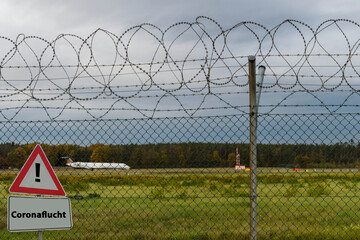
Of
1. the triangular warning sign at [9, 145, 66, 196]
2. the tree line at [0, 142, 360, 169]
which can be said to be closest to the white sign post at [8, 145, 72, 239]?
the triangular warning sign at [9, 145, 66, 196]

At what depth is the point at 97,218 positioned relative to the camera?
34.9 ft

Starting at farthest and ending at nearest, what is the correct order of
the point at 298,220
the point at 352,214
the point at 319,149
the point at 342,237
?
1. the point at 352,214
2. the point at 298,220
3. the point at 342,237
4. the point at 319,149

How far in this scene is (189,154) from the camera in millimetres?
6000

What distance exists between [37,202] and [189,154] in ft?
6.72

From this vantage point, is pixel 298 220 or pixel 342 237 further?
pixel 298 220

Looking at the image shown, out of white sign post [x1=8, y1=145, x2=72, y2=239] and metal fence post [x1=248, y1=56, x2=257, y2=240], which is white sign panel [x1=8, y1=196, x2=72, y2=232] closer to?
white sign post [x1=8, y1=145, x2=72, y2=239]

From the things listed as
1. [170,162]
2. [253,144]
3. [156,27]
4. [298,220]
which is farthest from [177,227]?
[156,27]

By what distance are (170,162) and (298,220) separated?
5.50 m

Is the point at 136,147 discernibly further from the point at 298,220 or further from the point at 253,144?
the point at 298,220

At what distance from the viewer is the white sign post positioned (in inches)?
183

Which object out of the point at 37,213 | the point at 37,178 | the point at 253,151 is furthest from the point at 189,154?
the point at 37,213

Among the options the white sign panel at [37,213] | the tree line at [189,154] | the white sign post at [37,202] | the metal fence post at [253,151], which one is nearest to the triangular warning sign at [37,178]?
the white sign post at [37,202]

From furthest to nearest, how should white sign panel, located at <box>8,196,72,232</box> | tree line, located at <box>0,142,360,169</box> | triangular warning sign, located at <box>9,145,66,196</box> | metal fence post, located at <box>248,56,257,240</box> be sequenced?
tree line, located at <box>0,142,360,169</box>
metal fence post, located at <box>248,56,257,240</box>
triangular warning sign, located at <box>9,145,66,196</box>
white sign panel, located at <box>8,196,72,232</box>

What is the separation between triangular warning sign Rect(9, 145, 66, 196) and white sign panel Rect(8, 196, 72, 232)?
5.8 inches
